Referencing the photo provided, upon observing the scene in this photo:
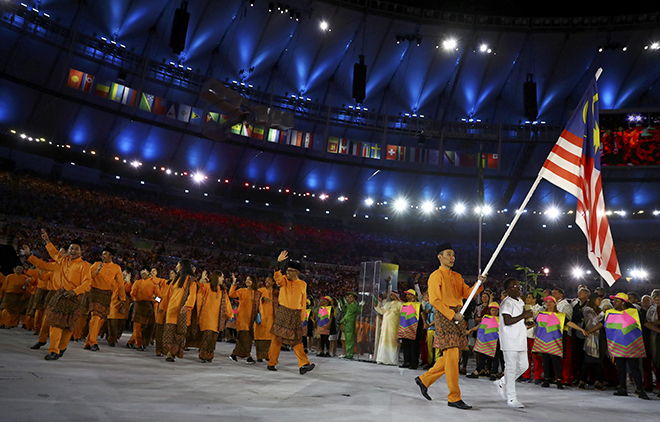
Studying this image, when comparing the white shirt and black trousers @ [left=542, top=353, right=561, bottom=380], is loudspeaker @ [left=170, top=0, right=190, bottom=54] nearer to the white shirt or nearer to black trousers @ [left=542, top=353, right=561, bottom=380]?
black trousers @ [left=542, top=353, right=561, bottom=380]

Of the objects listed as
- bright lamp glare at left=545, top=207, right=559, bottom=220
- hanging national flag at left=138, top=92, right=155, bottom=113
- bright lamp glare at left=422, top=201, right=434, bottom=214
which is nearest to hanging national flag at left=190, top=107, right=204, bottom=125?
hanging national flag at left=138, top=92, right=155, bottom=113

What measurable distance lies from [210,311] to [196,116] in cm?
1883

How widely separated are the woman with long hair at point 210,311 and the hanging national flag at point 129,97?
17.9m

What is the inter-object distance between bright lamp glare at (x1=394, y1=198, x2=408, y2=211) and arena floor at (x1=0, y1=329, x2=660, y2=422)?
77.1ft

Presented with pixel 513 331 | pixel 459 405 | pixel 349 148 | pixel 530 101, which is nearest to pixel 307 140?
pixel 349 148

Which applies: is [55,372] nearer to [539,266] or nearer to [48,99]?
[48,99]

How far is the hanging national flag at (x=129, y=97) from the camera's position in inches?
896

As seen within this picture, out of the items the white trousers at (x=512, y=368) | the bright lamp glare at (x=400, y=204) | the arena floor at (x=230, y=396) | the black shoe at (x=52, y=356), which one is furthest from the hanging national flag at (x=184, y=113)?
the white trousers at (x=512, y=368)

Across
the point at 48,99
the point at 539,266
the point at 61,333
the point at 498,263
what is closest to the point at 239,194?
the point at 48,99

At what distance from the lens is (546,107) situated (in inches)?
1137

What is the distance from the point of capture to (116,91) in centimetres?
2252

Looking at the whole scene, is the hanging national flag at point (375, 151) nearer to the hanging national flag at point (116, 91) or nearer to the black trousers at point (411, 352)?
the hanging national flag at point (116, 91)

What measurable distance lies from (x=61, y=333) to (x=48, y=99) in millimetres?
20353

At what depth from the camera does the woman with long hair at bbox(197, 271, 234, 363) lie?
25.2ft
